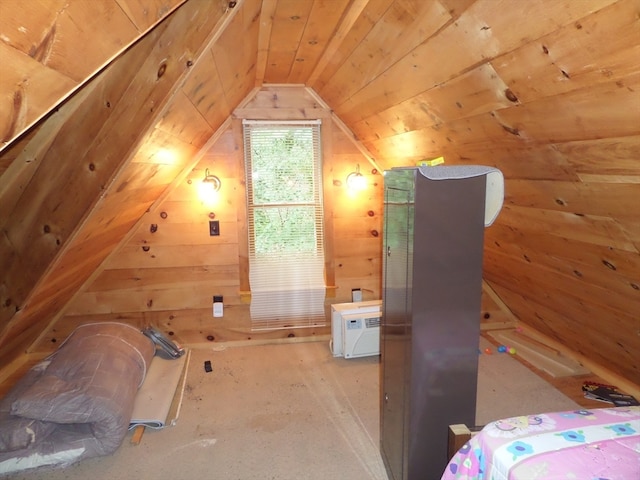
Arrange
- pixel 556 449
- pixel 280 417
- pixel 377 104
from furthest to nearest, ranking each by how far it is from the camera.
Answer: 1. pixel 280 417
2. pixel 377 104
3. pixel 556 449

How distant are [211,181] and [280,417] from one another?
1.82 meters

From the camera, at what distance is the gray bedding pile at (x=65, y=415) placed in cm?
211

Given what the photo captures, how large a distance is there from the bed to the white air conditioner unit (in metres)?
1.88

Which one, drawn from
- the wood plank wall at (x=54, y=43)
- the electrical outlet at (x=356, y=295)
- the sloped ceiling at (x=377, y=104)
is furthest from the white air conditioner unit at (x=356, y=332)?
the wood plank wall at (x=54, y=43)

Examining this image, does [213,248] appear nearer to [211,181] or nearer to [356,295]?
[211,181]

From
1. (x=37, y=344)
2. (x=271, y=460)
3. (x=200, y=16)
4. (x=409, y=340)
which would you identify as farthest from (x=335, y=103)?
(x=37, y=344)

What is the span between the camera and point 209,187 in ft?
10.5

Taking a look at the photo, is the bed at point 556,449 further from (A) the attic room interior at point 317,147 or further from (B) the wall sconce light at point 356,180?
(B) the wall sconce light at point 356,180

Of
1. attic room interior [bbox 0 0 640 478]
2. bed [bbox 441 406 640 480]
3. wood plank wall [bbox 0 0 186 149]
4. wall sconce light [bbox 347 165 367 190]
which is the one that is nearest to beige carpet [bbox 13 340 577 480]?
attic room interior [bbox 0 0 640 478]

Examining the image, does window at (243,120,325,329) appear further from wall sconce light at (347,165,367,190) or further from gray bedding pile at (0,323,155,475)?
gray bedding pile at (0,323,155,475)

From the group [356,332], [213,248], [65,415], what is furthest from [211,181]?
[65,415]

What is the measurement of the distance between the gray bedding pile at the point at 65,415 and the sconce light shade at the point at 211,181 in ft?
4.83

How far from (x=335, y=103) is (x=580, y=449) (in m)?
2.57

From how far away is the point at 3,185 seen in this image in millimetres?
1478
